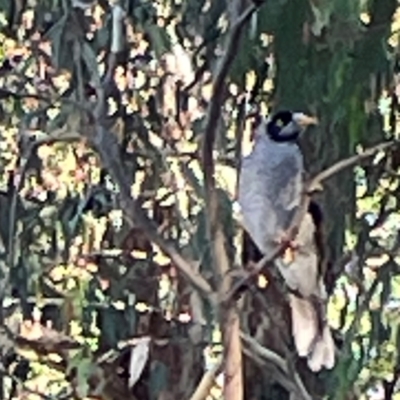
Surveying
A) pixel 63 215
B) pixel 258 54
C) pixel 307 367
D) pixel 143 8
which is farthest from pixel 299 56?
pixel 307 367

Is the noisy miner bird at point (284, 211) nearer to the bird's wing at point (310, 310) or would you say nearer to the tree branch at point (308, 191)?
the bird's wing at point (310, 310)

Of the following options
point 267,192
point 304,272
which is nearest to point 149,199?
point 267,192

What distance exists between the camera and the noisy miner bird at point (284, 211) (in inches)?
123

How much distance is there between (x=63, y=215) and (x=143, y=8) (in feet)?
1.82

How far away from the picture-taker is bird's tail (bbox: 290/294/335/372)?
3281mm

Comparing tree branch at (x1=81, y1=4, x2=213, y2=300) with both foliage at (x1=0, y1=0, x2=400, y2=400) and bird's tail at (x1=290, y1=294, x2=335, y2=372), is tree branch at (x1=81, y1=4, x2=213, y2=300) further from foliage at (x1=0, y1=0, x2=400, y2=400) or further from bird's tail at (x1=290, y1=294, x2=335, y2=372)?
bird's tail at (x1=290, y1=294, x2=335, y2=372)


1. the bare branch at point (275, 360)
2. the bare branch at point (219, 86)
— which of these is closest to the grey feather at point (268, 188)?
the bare branch at point (275, 360)

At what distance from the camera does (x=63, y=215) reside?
10.8ft

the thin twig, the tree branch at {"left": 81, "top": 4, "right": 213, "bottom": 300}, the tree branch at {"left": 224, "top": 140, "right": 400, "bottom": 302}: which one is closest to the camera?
the tree branch at {"left": 224, "top": 140, "right": 400, "bottom": 302}

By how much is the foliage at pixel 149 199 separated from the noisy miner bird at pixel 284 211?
0.05m

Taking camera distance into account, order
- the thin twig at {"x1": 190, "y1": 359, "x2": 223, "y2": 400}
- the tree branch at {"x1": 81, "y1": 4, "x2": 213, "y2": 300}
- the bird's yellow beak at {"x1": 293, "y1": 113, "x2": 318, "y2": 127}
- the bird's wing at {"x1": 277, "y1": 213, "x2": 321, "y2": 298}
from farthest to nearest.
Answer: the bird's wing at {"x1": 277, "y1": 213, "x2": 321, "y2": 298} < the thin twig at {"x1": 190, "y1": 359, "x2": 223, "y2": 400} < the bird's yellow beak at {"x1": 293, "y1": 113, "x2": 318, "y2": 127} < the tree branch at {"x1": 81, "y1": 4, "x2": 213, "y2": 300}

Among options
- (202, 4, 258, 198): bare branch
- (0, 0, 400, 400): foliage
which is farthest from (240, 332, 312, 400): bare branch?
(202, 4, 258, 198): bare branch

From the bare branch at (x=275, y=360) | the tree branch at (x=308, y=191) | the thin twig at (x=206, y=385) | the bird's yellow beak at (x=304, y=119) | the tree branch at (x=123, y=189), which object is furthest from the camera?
the bare branch at (x=275, y=360)

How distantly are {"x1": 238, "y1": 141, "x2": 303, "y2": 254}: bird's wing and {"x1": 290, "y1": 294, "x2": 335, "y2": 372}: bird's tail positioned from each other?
26cm
